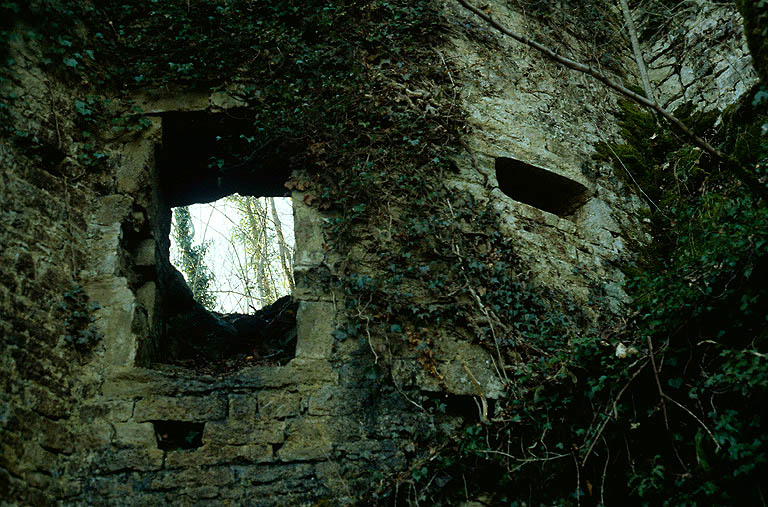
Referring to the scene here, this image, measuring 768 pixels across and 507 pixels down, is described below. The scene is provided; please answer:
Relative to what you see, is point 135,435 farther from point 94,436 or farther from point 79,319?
point 79,319

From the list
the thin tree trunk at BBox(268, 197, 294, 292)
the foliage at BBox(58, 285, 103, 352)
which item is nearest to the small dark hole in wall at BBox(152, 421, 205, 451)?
the foliage at BBox(58, 285, 103, 352)

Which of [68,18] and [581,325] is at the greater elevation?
[68,18]

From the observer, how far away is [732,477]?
282 cm

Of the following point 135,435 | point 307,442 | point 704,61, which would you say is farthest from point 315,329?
point 704,61

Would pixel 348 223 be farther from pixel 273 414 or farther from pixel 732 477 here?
pixel 732 477

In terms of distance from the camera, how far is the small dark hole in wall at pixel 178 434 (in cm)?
Answer: 373

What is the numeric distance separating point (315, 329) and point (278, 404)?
0.53 meters

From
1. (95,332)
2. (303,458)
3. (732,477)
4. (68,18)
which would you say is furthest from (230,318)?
(732,477)

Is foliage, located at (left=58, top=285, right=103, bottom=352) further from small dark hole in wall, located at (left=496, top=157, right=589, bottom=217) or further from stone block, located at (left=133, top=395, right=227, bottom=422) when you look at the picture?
small dark hole in wall, located at (left=496, top=157, right=589, bottom=217)

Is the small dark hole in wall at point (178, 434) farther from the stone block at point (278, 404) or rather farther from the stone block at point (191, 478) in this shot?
the stone block at point (278, 404)

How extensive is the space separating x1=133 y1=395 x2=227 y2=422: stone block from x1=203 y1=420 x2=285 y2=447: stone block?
0.06 m

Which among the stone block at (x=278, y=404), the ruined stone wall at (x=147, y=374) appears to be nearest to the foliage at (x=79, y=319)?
the ruined stone wall at (x=147, y=374)

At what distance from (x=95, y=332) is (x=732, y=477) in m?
3.63

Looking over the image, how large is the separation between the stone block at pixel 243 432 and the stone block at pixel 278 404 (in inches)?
2.1
